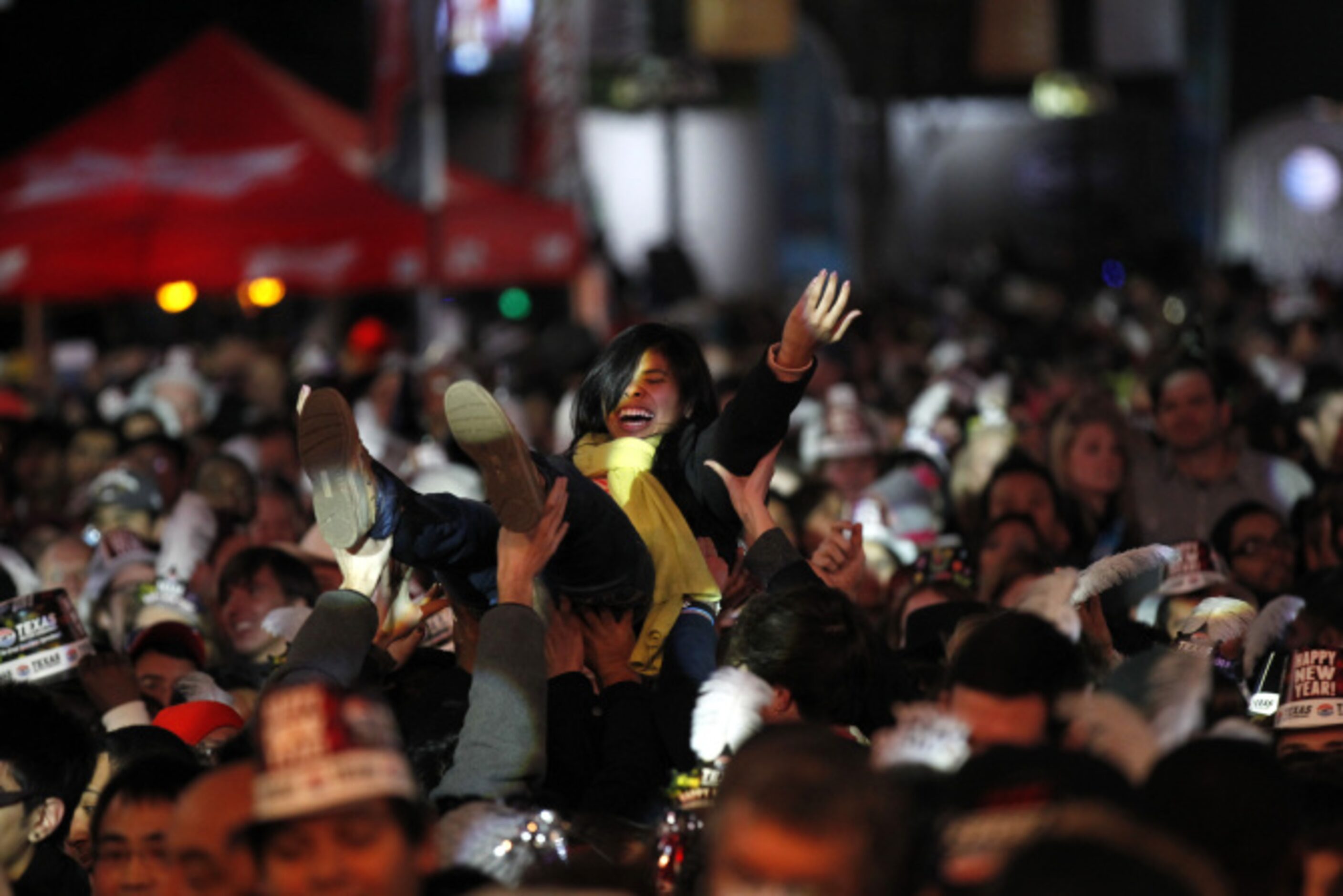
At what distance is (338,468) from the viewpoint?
422 cm

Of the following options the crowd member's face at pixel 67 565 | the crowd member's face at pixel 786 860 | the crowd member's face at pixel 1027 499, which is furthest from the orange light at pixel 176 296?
the crowd member's face at pixel 786 860

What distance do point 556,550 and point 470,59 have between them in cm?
2683

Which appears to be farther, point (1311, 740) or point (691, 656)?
point (691, 656)

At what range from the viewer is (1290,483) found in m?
8.06

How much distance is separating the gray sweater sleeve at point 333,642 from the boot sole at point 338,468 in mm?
130

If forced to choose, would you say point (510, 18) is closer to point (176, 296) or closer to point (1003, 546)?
point (176, 296)

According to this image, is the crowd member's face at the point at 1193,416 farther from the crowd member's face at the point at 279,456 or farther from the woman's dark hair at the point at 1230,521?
the crowd member's face at the point at 279,456

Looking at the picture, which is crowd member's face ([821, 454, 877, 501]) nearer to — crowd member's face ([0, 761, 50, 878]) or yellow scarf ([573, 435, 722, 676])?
yellow scarf ([573, 435, 722, 676])

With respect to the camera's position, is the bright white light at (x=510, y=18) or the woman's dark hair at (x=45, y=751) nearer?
the woman's dark hair at (x=45, y=751)

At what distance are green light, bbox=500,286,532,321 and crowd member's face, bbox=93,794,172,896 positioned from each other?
21.7 meters

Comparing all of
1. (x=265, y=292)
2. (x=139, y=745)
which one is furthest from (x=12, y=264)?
(x=139, y=745)

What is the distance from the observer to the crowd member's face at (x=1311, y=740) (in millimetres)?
4152

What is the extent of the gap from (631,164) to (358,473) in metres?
29.8

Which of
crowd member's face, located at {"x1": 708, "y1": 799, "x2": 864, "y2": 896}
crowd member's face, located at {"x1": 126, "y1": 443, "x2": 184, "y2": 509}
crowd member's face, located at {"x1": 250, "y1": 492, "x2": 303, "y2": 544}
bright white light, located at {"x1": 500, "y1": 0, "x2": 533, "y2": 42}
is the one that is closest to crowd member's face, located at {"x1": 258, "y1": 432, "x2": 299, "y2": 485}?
crowd member's face, located at {"x1": 126, "y1": 443, "x2": 184, "y2": 509}
